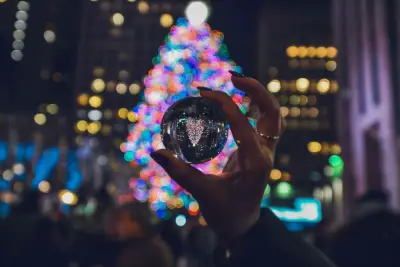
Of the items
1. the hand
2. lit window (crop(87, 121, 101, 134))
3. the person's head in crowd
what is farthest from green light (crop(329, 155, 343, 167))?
lit window (crop(87, 121, 101, 134))

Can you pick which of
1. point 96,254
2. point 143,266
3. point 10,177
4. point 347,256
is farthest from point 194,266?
point 10,177

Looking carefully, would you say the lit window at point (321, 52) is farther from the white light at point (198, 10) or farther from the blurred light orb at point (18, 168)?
the white light at point (198, 10)

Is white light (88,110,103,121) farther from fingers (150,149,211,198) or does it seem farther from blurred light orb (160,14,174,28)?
fingers (150,149,211,198)

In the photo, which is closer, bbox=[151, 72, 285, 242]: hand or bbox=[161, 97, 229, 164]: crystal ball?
bbox=[151, 72, 285, 242]: hand

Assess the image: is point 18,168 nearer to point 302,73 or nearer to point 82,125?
point 82,125

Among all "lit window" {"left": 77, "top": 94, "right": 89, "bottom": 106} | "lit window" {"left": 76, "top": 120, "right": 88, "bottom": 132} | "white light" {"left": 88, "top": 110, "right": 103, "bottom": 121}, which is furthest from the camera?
"white light" {"left": 88, "top": 110, "right": 103, "bottom": 121}

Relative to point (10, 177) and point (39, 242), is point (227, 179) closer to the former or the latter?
point (39, 242)

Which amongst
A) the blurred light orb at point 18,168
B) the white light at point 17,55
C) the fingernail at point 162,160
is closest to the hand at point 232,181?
the fingernail at point 162,160

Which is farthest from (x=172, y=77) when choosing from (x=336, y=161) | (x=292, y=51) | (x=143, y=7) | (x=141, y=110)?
(x=292, y=51)
